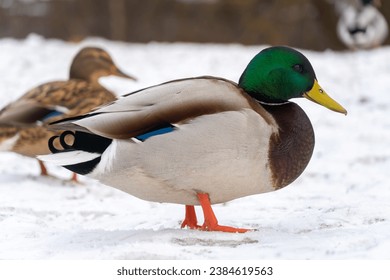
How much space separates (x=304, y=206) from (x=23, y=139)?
2.33m

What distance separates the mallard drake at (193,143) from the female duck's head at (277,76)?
1cm

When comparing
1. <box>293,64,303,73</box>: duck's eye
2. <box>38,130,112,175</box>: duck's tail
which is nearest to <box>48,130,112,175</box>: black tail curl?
<box>38,130,112,175</box>: duck's tail

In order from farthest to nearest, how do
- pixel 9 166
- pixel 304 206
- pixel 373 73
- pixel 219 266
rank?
pixel 373 73, pixel 9 166, pixel 304 206, pixel 219 266

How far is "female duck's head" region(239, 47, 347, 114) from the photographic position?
173 inches

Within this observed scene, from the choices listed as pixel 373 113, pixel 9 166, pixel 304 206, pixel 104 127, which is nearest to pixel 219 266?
pixel 104 127

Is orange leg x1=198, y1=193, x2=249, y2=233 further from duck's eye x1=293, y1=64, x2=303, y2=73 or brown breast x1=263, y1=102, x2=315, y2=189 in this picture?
duck's eye x1=293, y1=64, x2=303, y2=73

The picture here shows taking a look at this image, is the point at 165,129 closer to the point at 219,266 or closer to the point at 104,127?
the point at 104,127

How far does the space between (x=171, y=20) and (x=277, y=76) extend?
1319 centimetres

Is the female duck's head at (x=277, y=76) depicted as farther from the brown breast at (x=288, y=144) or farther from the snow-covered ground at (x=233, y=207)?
the snow-covered ground at (x=233, y=207)

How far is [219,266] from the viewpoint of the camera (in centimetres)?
365

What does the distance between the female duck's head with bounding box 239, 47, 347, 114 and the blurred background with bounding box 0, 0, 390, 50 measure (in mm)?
12430

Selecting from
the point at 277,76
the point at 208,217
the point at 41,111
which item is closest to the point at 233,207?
the point at 208,217

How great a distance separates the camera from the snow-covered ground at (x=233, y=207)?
3914 millimetres

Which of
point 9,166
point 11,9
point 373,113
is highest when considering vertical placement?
point 11,9
